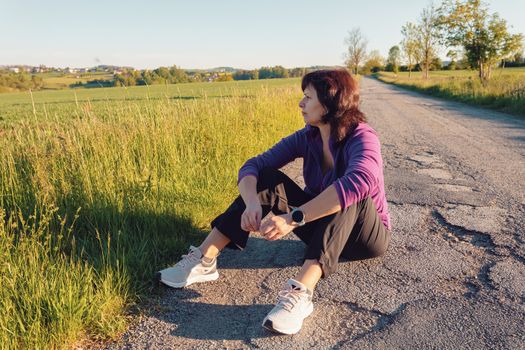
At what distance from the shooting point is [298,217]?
6.91 feet

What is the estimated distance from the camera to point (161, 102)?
5.30m

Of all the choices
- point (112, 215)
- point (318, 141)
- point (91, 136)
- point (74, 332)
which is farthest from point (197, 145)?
point (74, 332)

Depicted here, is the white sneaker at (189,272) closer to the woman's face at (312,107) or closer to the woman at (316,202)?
the woman at (316,202)

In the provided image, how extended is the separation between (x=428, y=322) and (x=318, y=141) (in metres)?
1.29

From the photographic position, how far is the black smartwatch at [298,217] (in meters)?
2.10

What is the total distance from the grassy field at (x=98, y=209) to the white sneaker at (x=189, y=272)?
15 cm

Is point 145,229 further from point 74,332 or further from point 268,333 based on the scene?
point 268,333

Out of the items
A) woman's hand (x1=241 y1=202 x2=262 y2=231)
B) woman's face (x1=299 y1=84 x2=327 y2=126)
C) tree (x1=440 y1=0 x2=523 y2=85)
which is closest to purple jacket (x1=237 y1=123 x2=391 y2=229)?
woman's face (x1=299 y1=84 x2=327 y2=126)

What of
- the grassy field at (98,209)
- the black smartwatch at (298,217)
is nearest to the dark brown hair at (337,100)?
the black smartwatch at (298,217)

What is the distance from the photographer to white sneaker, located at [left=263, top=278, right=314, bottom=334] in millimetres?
1908

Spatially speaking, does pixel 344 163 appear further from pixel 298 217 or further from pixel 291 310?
pixel 291 310

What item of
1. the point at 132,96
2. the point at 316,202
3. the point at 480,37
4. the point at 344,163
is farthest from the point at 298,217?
the point at 480,37

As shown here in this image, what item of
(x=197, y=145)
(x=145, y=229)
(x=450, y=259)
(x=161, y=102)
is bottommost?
(x=450, y=259)

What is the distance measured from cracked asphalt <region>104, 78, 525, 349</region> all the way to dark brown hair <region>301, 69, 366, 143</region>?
0.98 metres
